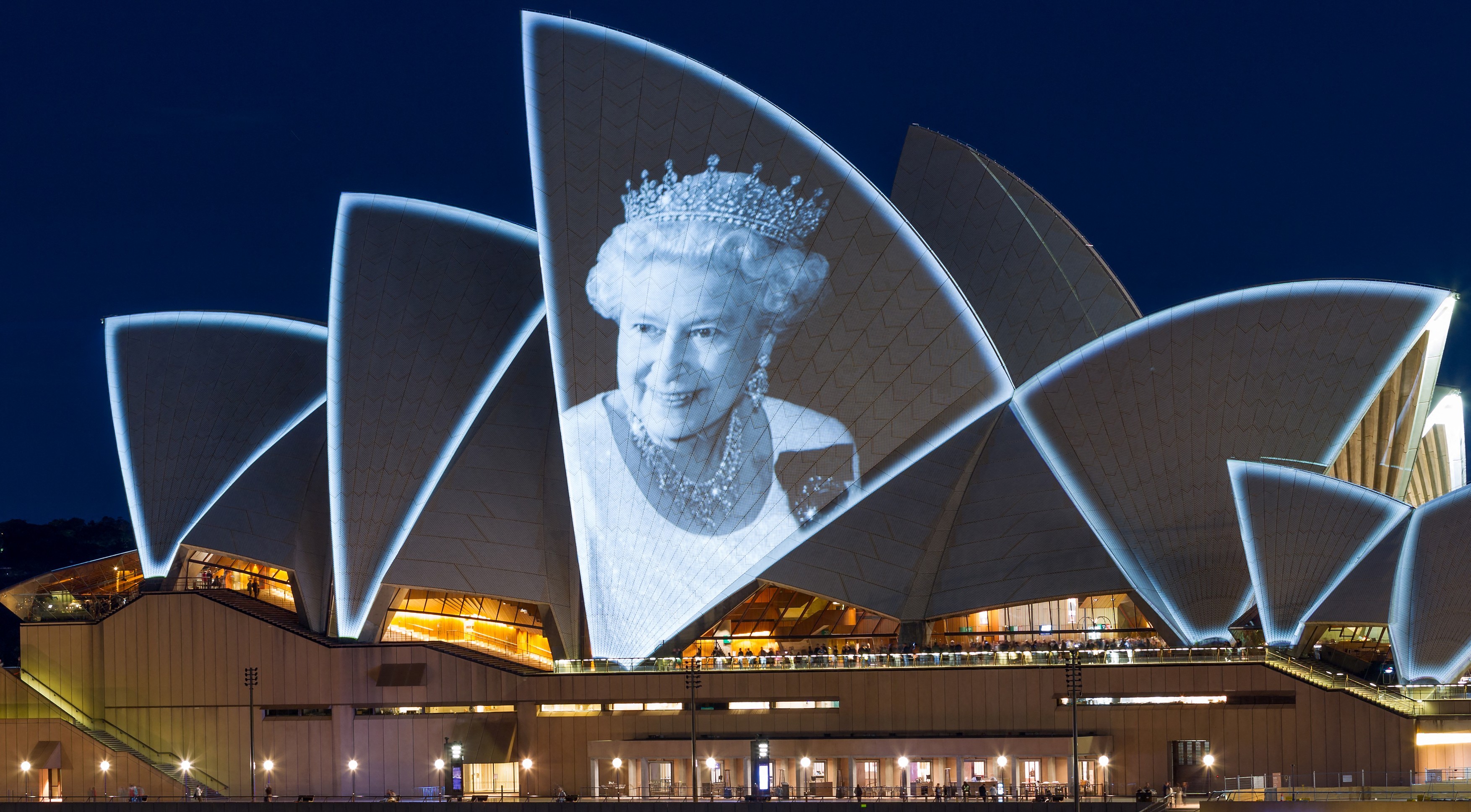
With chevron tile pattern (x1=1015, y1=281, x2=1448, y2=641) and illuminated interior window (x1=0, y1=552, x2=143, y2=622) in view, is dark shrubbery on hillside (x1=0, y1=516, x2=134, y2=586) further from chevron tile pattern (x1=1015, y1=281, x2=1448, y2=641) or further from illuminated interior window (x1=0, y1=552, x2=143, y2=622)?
chevron tile pattern (x1=1015, y1=281, x2=1448, y2=641)

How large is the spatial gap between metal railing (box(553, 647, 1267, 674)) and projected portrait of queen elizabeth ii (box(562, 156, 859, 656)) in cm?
101

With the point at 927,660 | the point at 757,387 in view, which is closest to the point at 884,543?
the point at 927,660

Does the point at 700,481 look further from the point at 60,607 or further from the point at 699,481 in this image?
the point at 60,607

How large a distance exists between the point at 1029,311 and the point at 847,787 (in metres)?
17.5

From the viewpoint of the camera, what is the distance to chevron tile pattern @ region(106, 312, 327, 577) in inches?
1833

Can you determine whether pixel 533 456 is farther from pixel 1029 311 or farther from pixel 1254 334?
pixel 1254 334

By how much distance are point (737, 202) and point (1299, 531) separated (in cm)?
1664

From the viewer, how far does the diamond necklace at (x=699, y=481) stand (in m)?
42.0

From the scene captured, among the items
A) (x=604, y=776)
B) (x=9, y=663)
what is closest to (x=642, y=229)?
(x=604, y=776)

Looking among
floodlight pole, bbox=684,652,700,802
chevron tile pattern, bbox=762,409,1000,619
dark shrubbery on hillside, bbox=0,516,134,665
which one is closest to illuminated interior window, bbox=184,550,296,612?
floodlight pole, bbox=684,652,700,802

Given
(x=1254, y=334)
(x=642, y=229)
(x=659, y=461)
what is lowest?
(x=659, y=461)

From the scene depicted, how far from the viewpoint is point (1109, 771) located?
1480 inches

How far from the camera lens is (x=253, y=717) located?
42.1 m

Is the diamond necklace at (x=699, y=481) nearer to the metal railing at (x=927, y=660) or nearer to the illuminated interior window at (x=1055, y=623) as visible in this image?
the metal railing at (x=927, y=660)
